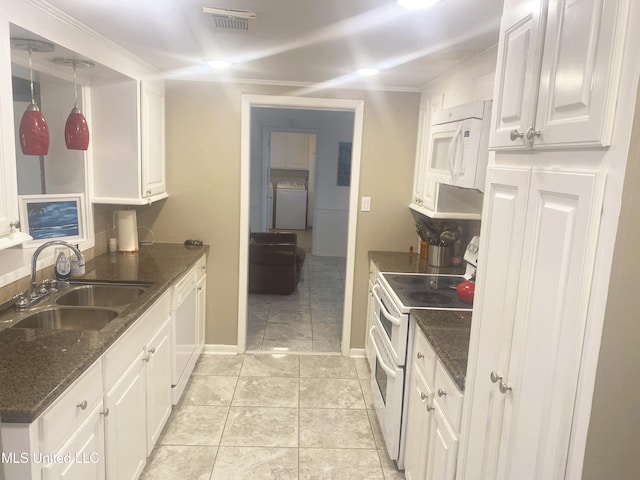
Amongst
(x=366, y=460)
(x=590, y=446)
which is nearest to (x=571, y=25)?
(x=590, y=446)

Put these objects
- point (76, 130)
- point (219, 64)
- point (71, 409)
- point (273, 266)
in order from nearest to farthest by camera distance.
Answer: point (71, 409), point (76, 130), point (219, 64), point (273, 266)

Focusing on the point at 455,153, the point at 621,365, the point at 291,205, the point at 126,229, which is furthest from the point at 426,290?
the point at 291,205

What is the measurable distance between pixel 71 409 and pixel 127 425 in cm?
59

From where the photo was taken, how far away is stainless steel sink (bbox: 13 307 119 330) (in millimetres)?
2100

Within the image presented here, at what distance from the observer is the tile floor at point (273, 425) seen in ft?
7.99

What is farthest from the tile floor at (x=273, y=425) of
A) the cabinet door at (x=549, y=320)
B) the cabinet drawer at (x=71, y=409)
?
the cabinet door at (x=549, y=320)

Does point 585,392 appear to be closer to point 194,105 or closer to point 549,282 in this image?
point 549,282

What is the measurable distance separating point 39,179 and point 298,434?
2.13 metres

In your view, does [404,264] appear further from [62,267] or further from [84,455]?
Result: [84,455]

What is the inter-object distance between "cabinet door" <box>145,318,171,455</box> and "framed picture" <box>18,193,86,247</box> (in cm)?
84

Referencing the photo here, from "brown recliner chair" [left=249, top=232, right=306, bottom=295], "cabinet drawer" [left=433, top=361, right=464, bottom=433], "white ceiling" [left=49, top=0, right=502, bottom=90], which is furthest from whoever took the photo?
"brown recliner chair" [left=249, top=232, right=306, bottom=295]

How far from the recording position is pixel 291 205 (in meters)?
10.2

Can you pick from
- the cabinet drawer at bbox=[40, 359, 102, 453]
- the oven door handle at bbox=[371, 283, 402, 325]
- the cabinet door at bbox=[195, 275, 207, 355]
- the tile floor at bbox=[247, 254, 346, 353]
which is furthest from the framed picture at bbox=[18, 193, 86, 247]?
the oven door handle at bbox=[371, 283, 402, 325]

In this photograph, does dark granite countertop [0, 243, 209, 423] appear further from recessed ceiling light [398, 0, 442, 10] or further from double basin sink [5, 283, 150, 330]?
recessed ceiling light [398, 0, 442, 10]
